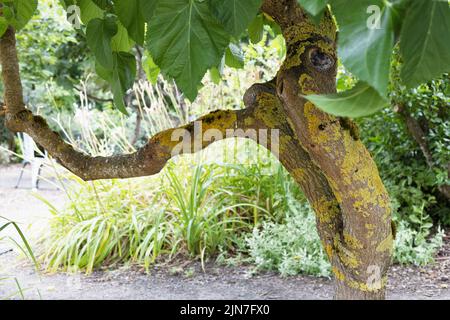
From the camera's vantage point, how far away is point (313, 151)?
22.7 inches

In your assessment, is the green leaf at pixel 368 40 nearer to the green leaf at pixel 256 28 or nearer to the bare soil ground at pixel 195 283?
the green leaf at pixel 256 28

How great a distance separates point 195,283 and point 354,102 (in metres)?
1.83

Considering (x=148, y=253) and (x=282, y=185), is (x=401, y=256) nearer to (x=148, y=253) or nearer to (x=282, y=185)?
(x=282, y=185)

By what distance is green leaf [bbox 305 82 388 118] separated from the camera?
244 millimetres

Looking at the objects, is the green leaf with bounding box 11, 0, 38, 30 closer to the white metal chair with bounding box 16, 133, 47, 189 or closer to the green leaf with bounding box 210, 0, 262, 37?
the green leaf with bounding box 210, 0, 262, 37

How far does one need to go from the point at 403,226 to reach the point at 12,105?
176cm

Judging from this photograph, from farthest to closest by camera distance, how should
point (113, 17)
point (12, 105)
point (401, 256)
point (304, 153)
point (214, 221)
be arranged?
point (214, 221) → point (401, 256) → point (12, 105) → point (304, 153) → point (113, 17)

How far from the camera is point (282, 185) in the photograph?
2.37 m

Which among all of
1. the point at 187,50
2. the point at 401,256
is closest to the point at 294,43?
the point at 187,50

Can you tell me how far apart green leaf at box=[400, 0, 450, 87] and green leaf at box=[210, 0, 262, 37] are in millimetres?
136

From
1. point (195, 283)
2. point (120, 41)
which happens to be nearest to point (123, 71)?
point (120, 41)

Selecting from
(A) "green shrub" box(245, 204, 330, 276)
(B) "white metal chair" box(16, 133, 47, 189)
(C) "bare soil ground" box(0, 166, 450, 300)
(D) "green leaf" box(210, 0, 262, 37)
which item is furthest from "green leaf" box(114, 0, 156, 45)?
(B) "white metal chair" box(16, 133, 47, 189)

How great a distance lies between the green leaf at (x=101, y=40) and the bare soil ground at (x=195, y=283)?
1410mm

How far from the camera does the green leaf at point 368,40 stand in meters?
0.24
